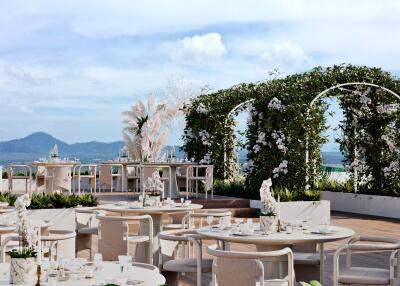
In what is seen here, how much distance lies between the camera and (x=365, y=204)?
14242mm

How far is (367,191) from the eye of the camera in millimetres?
14359

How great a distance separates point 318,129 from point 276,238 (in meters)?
8.20

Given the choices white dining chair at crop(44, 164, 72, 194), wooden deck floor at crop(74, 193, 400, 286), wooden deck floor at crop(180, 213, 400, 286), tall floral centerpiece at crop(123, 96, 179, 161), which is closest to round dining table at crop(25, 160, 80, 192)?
white dining chair at crop(44, 164, 72, 194)

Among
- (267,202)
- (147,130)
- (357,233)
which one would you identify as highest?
(147,130)

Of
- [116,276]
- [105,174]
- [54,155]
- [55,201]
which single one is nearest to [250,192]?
[105,174]

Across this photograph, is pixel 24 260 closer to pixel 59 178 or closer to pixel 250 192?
pixel 59 178

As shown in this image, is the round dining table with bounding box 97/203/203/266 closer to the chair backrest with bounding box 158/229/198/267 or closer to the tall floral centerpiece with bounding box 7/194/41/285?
the chair backrest with bounding box 158/229/198/267

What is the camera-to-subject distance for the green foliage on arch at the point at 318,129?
13422 mm

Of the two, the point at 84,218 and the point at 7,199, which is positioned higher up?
the point at 7,199

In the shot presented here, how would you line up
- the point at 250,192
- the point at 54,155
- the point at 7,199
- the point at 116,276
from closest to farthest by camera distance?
the point at 116,276, the point at 7,199, the point at 54,155, the point at 250,192

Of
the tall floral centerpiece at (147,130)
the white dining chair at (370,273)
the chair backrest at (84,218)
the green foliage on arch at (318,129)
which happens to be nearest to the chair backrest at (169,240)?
the white dining chair at (370,273)

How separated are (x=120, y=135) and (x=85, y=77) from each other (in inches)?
128

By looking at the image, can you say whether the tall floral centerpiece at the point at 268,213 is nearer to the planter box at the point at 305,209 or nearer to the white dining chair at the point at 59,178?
the planter box at the point at 305,209

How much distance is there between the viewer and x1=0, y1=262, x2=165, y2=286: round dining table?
12.5 ft
